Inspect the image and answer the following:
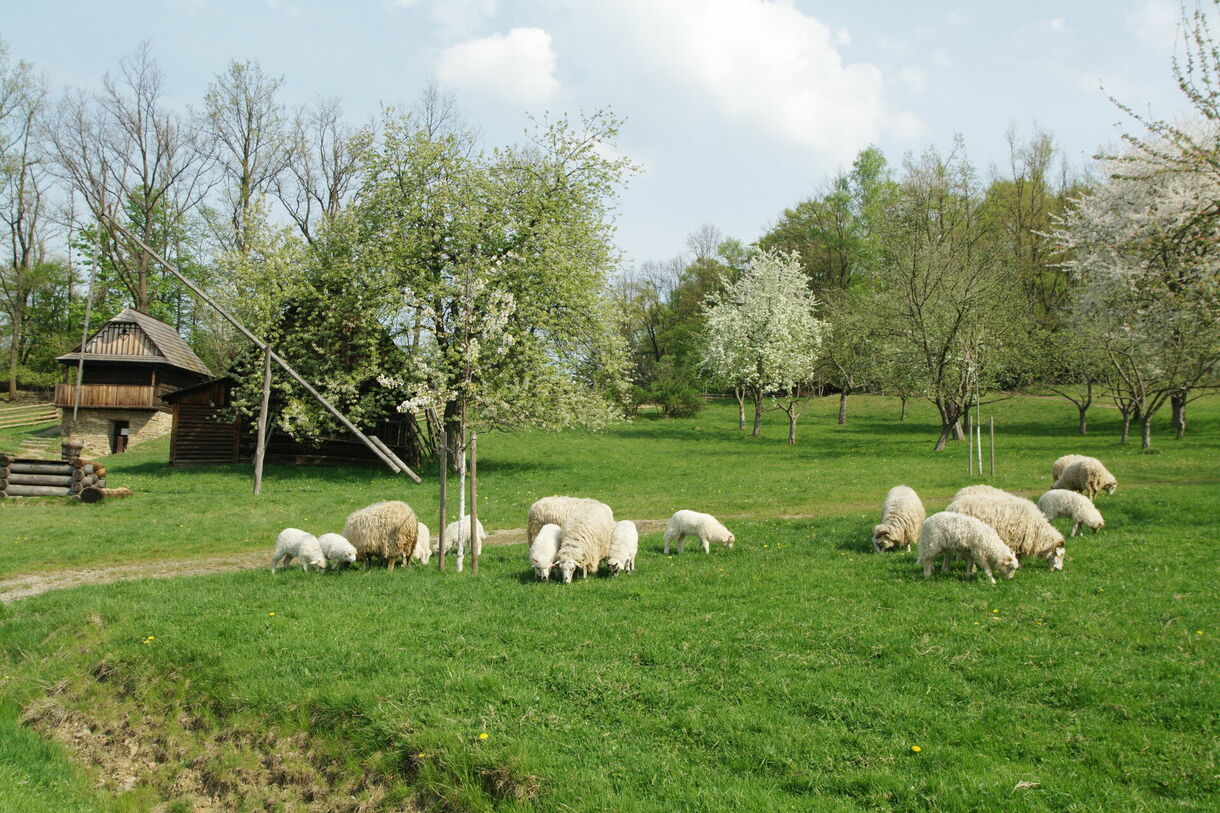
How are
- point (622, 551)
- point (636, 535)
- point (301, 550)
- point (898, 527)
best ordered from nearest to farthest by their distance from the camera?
point (622, 551) < point (636, 535) < point (898, 527) < point (301, 550)

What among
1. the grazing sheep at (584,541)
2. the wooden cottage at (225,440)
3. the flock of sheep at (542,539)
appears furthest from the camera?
the wooden cottage at (225,440)

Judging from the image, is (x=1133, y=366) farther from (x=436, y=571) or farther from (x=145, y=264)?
(x=145, y=264)

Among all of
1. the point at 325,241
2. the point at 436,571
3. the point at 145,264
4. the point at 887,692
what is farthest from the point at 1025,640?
the point at 145,264

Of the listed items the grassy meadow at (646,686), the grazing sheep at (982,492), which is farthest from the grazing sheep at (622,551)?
the grazing sheep at (982,492)

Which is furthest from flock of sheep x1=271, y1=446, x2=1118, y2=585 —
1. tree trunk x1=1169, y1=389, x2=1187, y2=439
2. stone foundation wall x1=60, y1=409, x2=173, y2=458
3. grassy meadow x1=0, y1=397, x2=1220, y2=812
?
stone foundation wall x1=60, y1=409, x2=173, y2=458

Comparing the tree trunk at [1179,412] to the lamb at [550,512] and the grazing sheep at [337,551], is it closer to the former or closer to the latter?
the lamb at [550,512]

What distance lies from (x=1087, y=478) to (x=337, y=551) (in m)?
17.0

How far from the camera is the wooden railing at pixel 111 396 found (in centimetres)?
3941

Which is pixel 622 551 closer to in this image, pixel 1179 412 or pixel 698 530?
pixel 698 530

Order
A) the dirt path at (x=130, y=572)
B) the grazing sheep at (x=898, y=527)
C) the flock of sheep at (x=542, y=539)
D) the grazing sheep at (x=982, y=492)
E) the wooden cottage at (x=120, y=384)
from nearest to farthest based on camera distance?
the flock of sheep at (x=542, y=539) < the grazing sheep at (x=982, y=492) < the grazing sheep at (x=898, y=527) < the dirt path at (x=130, y=572) < the wooden cottage at (x=120, y=384)

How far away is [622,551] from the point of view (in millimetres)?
12922

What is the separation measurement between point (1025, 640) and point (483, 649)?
589 cm

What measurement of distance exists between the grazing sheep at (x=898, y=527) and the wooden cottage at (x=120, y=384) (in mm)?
37799

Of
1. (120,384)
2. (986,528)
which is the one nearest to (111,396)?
(120,384)
